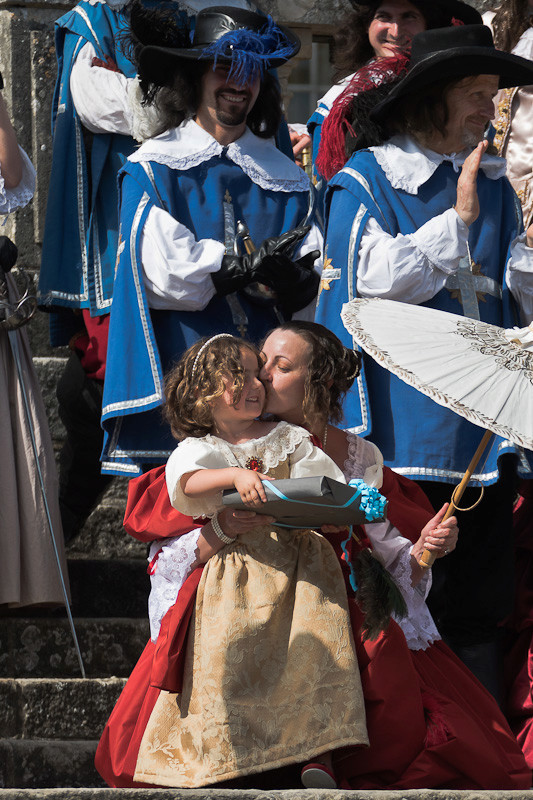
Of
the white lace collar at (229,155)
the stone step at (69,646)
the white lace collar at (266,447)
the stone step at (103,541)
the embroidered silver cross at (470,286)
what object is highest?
the white lace collar at (229,155)

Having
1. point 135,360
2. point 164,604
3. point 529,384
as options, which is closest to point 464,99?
point 135,360

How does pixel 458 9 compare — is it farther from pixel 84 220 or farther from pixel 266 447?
pixel 266 447

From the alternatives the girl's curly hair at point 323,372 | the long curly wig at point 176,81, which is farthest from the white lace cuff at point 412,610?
the long curly wig at point 176,81

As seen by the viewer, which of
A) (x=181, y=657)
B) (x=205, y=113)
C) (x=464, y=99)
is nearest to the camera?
(x=181, y=657)

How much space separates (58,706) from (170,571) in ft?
3.24

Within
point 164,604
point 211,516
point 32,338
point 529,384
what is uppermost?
point 529,384

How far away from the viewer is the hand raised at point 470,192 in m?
4.22

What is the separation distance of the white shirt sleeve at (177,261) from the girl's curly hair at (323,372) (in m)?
0.78

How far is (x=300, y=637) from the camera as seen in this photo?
10.8 ft

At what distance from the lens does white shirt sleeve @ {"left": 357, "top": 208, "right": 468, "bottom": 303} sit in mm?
4164

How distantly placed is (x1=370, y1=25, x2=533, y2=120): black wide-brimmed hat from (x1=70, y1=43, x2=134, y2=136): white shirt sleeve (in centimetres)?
106

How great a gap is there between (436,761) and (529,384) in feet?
2.89

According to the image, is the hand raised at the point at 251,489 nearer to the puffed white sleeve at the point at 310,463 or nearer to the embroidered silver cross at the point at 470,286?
the puffed white sleeve at the point at 310,463

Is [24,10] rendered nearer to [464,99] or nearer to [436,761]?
[464,99]
